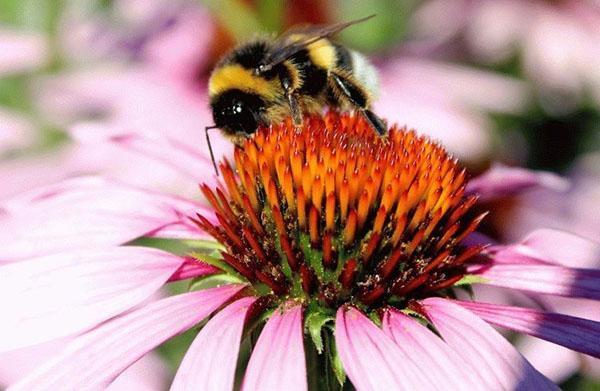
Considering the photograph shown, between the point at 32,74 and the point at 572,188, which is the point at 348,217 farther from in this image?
Answer: the point at 572,188

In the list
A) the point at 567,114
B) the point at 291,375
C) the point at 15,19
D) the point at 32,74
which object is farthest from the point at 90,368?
the point at 567,114

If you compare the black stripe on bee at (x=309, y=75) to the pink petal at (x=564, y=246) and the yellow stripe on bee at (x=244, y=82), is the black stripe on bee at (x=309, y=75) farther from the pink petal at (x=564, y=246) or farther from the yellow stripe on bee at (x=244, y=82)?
the pink petal at (x=564, y=246)

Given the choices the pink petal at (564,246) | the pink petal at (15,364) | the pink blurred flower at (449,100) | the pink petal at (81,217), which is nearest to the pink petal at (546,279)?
the pink petal at (564,246)

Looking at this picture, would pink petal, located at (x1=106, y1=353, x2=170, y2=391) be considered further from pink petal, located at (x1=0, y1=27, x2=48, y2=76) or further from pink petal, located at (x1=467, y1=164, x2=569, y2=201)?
pink petal, located at (x1=0, y1=27, x2=48, y2=76)

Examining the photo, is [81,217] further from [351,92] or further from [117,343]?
[351,92]

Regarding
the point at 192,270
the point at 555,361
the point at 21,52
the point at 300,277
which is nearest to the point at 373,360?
the point at 300,277
